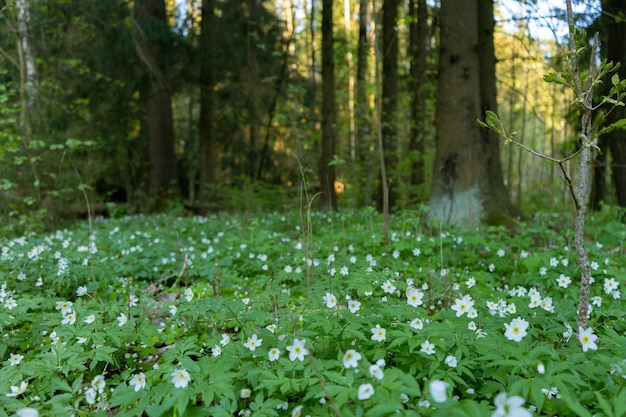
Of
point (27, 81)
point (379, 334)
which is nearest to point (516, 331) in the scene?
point (379, 334)

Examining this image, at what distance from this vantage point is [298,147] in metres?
13.1

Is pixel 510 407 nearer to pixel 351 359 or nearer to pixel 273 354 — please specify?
pixel 351 359

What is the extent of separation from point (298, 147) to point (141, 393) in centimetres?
1156

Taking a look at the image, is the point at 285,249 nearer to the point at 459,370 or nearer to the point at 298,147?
the point at 459,370

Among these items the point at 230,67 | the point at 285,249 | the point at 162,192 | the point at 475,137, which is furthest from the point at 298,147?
the point at 285,249

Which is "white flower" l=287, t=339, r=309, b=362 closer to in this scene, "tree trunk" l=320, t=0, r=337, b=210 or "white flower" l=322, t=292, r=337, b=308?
"white flower" l=322, t=292, r=337, b=308

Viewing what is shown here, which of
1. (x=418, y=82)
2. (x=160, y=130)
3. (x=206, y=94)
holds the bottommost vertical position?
(x=160, y=130)

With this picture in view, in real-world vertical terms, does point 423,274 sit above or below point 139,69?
below

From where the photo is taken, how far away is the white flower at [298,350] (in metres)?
1.88

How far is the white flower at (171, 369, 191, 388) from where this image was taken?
1.80 m

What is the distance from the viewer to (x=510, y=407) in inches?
50.9

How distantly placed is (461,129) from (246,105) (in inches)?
311

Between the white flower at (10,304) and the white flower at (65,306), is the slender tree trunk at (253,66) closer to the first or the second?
the white flower at (10,304)

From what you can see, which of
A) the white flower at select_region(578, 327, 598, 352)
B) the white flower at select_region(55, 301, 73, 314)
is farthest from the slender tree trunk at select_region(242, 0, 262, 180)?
the white flower at select_region(578, 327, 598, 352)
